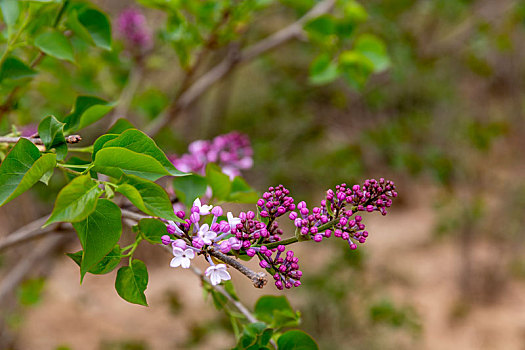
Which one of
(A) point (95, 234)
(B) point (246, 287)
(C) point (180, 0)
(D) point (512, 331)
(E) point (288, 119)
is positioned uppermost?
(D) point (512, 331)

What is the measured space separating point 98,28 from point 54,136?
0.37 meters

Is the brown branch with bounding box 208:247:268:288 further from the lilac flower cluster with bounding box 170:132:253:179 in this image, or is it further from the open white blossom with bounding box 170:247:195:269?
the lilac flower cluster with bounding box 170:132:253:179

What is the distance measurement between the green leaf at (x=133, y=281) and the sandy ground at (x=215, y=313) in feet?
7.26

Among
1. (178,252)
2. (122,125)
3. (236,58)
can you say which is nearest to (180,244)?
(178,252)

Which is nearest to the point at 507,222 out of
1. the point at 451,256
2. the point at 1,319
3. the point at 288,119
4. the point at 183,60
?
the point at 451,256

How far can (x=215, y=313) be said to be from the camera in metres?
3.07

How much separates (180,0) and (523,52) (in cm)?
558

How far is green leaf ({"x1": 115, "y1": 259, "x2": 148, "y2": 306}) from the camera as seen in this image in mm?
498

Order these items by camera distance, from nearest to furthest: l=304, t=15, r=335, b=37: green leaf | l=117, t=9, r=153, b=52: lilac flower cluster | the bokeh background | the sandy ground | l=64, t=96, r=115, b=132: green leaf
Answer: l=64, t=96, r=115, b=132: green leaf
l=304, t=15, r=335, b=37: green leaf
l=117, t=9, r=153, b=52: lilac flower cluster
the bokeh background
the sandy ground

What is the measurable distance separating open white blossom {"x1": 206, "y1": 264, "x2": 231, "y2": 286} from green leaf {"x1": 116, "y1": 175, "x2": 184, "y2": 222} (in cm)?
6

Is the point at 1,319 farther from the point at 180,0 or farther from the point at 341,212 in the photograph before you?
the point at 341,212

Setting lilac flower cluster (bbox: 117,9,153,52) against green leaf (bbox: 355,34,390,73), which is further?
lilac flower cluster (bbox: 117,9,153,52)

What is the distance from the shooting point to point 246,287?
331cm

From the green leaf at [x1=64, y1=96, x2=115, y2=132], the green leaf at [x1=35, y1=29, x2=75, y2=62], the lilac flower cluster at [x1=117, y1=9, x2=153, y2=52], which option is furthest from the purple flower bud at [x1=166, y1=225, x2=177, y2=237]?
the lilac flower cluster at [x1=117, y1=9, x2=153, y2=52]
